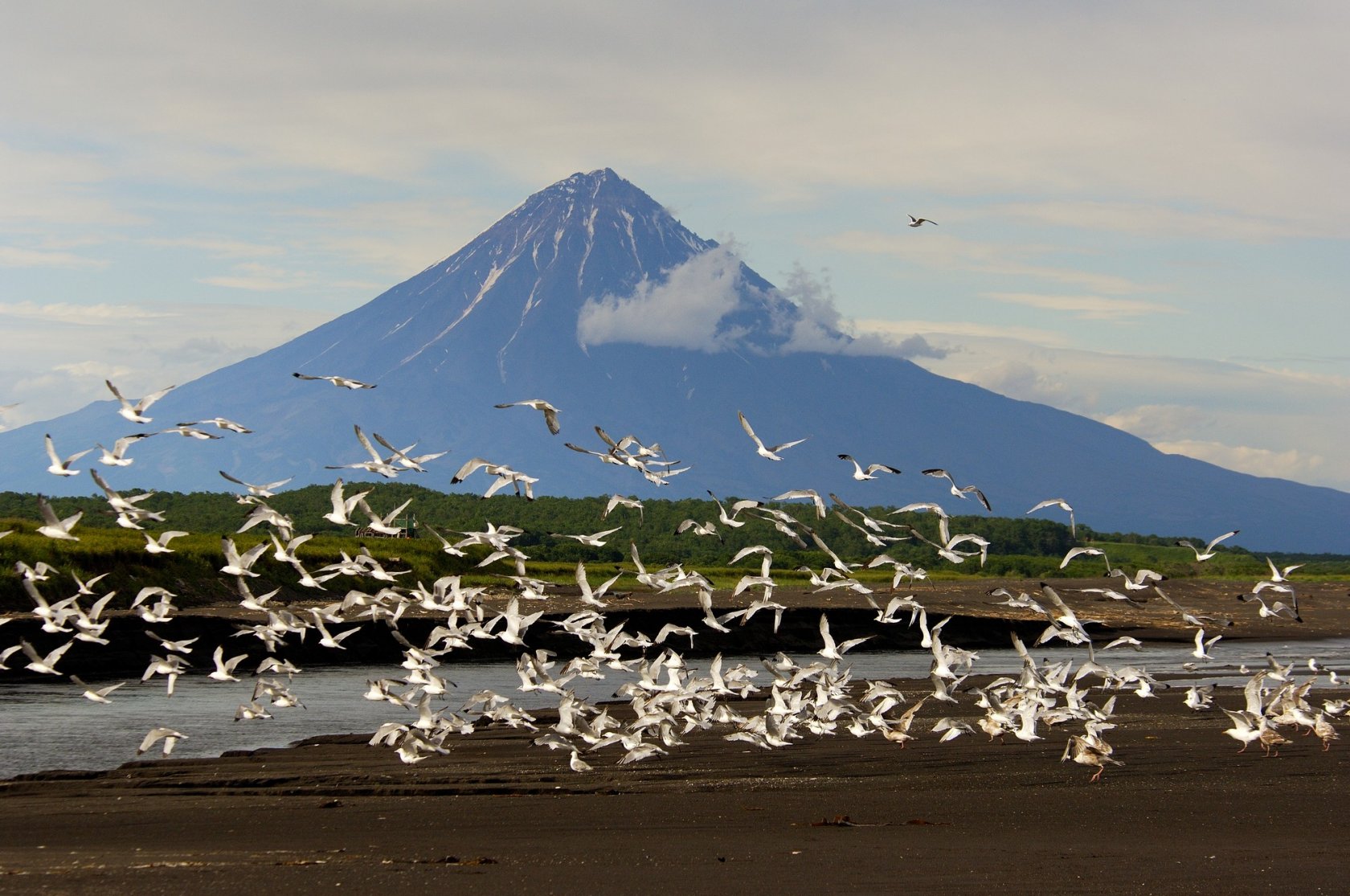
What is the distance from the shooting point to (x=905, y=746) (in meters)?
21.0

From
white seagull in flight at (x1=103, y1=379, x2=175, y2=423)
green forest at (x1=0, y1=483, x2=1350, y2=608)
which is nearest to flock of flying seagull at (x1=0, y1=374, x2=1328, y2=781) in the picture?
white seagull in flight at (x1=103, y1=379, x2=175, y2=423)

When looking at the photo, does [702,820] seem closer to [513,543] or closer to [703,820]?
[703,820]

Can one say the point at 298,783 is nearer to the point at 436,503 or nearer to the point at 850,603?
the point at 850,603

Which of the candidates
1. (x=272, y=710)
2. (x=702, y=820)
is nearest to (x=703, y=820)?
(x=702, y=820)

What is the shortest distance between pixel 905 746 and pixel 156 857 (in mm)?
11422

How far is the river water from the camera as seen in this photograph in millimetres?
21375

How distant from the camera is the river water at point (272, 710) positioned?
842 inches

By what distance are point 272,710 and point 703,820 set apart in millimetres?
13938

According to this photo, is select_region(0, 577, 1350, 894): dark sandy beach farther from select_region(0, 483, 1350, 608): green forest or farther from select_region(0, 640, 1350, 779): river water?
select_region(0, 483, 1350, 608): green forest

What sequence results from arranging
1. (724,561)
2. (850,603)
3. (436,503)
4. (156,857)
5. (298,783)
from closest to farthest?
(156,857) < (298,783) < (850,603) < (724,561) < (436,503)

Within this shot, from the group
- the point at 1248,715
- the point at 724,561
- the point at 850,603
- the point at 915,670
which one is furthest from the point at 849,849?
the point at 724,561

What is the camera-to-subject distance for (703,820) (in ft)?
50.2

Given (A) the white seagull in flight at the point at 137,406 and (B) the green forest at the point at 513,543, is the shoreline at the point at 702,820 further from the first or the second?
(B) the green forest at the point at 513,543

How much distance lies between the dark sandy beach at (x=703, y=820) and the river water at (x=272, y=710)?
1.96 m
